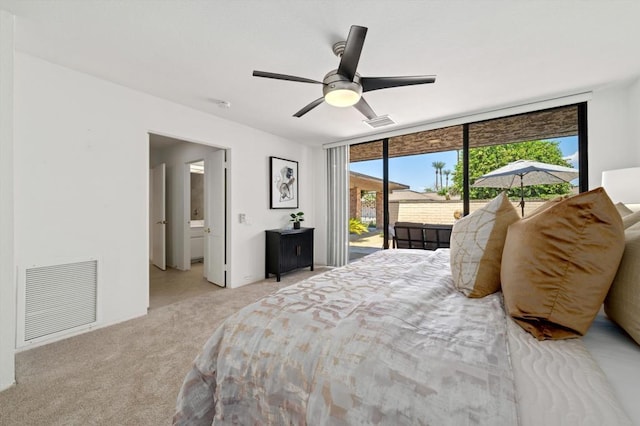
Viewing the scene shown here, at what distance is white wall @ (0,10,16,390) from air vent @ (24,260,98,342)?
58 cm

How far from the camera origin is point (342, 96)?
6.65 ft

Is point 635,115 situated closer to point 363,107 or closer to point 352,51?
point 363,107

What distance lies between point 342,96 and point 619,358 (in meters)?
1.99

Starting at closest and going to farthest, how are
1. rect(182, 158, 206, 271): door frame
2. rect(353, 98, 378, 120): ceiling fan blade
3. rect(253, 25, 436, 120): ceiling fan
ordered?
rect(253, 25, 436, 120): ceiling fan → rect(353, 98, 378, 120): ceiling fan blade → rect(182, 158, 206, 271): door frame

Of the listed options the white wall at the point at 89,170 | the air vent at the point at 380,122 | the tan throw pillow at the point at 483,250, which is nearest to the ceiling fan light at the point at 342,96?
the tan throw pillow at the point at 483,250

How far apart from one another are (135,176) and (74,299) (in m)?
1.33

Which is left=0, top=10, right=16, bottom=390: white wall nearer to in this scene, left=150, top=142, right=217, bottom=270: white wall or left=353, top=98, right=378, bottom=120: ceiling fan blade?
left=353, top=98, right=378, bottom=120: ceiling fan blade

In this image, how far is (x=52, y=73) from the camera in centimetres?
233

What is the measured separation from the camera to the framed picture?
449cm

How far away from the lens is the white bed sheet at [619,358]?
2.01ft

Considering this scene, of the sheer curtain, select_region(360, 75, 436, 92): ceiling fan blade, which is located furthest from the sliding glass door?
select_region(360, 75, 436, 92): ceiling fan blade

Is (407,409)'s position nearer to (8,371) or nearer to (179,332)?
(179,332)

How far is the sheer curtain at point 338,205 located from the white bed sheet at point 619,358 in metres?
4.09

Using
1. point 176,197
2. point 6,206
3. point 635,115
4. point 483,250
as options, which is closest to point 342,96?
point 483,250
